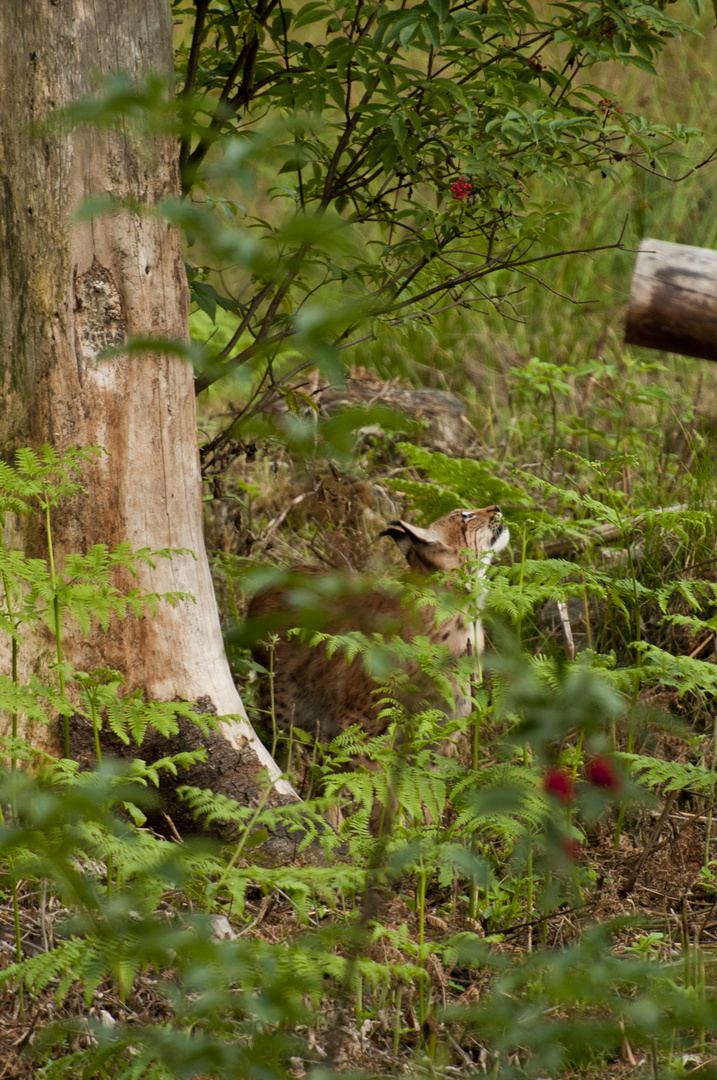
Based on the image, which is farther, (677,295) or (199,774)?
(199,774)

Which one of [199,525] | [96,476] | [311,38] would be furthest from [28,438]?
[311,38]

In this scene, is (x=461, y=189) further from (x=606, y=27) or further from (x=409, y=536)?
(x=409, y=536)

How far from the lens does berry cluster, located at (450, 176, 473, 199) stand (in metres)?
4.11

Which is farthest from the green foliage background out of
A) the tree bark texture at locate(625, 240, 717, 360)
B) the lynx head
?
Answer: the tree bark texture at locate(625, 240, 717, 360)

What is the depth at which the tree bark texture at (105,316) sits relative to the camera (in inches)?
133

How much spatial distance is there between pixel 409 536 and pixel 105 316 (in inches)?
66.4

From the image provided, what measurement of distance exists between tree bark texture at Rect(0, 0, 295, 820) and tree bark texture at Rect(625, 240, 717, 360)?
1.72 m

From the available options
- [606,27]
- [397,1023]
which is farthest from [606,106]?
[397,1023]

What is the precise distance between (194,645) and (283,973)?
78.3 inches

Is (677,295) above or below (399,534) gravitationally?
above

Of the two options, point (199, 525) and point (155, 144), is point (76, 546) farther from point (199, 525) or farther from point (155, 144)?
point (155, 144)

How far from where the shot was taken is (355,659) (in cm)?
480

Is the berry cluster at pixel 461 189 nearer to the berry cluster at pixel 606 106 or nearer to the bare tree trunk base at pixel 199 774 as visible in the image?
the berry cluster at pixel 606 106

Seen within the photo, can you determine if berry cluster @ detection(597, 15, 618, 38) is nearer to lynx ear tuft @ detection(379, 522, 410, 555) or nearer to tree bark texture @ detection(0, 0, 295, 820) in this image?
tree bark texture @ detection(0, 0, 295, 820)
